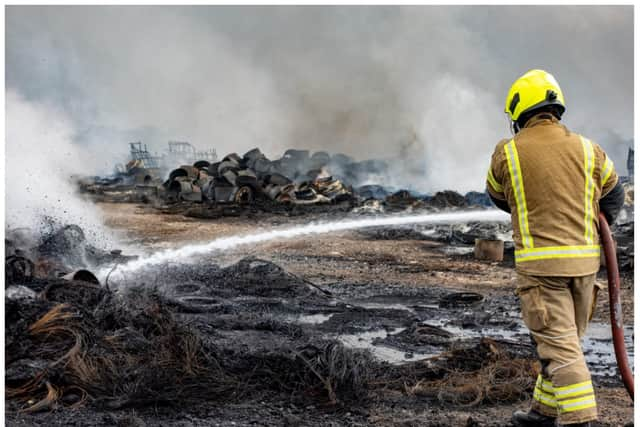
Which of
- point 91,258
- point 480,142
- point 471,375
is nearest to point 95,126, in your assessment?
point 480,142

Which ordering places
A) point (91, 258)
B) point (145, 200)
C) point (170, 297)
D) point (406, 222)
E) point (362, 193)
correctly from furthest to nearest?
point (362, 193) < point (145, 200) < point (406, 222) < point (91, 258) < point (170, 297)

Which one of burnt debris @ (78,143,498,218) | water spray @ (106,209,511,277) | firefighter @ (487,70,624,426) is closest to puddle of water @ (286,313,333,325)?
firefighter @ (487,70,624,426)

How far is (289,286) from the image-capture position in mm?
5945

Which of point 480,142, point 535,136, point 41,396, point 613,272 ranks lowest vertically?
point 41,396

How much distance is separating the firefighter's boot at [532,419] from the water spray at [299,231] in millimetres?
5213

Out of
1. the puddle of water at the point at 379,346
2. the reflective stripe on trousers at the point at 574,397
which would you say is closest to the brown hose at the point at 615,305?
the reflective stripe on trousers at the point at 574,397

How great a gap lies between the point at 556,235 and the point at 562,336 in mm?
422

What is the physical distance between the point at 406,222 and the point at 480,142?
9989 millimetres

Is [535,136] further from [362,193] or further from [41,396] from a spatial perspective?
[362,193]

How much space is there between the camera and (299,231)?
36.9ft

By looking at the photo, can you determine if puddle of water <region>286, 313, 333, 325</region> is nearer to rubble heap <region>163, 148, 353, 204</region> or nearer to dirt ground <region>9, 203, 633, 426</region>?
dirt ground <region>9, 203, 633, 426</region>

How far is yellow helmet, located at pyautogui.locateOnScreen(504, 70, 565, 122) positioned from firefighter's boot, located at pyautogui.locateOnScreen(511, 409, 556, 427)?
1356 mm

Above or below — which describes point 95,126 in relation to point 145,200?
above

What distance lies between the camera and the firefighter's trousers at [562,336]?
2395mm
